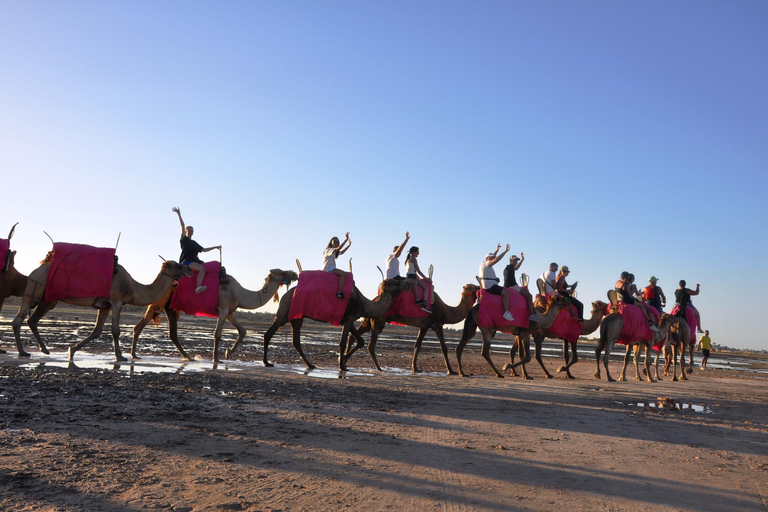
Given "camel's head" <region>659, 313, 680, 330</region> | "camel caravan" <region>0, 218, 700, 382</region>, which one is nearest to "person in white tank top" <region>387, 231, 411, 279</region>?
"camel caravan" <region>0, 218, 700, 382</region>

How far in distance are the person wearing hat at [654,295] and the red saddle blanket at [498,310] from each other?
562 cm

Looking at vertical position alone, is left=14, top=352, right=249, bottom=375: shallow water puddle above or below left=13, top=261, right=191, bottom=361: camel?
below

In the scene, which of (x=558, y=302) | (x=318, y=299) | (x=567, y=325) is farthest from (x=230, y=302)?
(x=567, y=325)

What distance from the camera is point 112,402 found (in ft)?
24.7

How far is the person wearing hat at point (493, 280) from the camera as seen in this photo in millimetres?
16297

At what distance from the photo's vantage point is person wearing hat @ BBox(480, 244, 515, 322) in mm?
16297

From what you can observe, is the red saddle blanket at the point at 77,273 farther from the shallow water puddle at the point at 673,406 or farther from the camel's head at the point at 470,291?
the shallow water puddle at the point at 673,406

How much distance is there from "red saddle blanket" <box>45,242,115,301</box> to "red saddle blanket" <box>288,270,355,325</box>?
4.45m

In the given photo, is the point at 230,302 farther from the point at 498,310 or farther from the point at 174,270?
the point at 498,310

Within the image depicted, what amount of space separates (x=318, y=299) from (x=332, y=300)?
361 mm

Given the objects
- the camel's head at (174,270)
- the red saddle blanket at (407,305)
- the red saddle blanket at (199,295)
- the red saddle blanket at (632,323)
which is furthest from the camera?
the red saddle blanket at (632,323)

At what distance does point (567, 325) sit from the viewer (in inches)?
711

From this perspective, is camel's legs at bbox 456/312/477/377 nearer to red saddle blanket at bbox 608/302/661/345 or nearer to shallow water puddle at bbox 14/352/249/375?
red saddle blanket at bbox 608/302/661/345

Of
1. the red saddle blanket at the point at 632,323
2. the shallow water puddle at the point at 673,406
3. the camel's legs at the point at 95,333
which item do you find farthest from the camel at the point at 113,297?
the red saddle blanket at the point at 632,323
